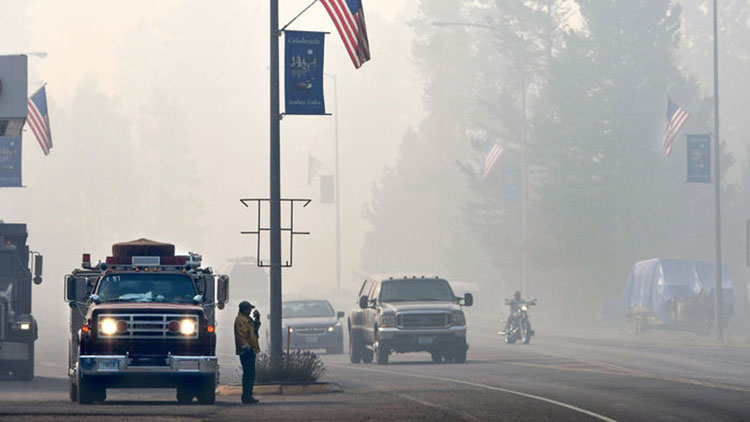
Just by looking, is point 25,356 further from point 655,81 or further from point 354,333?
point 655,81

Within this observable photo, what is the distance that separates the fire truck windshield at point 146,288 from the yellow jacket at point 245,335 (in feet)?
2.80

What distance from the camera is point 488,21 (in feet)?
326

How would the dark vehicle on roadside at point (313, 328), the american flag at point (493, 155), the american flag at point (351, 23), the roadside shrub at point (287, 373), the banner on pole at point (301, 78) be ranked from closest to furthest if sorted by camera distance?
the banner on pole at point (301, 78), the roadside shrub at point (287, 373), the american flag at point (351, 23), the dark vehicle on roadside at point (313, 328), the american flag at point (493, 155)

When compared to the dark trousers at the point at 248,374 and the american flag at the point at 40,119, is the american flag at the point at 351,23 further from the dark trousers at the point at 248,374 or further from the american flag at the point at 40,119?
the american flag at the point at 40,119

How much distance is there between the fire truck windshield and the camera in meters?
24.5

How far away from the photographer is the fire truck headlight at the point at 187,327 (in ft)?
76.9

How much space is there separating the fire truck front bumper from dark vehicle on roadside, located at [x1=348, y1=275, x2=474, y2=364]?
13587 millimetres

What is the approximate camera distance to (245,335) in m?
24.6

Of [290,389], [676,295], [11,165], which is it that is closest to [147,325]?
[290,389]

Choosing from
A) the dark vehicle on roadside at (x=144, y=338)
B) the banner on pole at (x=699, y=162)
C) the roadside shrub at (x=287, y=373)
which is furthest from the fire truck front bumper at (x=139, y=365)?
the banner on pole at (x=699, y=162)

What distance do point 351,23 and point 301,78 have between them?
165 cm

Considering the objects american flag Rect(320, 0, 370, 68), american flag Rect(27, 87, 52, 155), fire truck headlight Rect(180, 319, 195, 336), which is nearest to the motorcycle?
american flag Rect(27, 87, 52, 155)

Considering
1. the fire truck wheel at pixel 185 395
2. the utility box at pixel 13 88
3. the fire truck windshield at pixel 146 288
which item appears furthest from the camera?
the utility box at pixel 13 88

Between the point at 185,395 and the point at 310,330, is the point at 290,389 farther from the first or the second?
the point at 310,330
